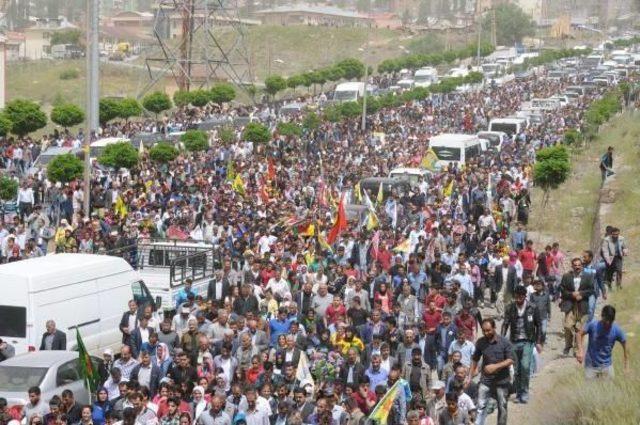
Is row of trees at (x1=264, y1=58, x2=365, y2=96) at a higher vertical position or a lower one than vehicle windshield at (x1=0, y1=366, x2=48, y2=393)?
lower

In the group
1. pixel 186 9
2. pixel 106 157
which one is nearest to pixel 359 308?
pixel 106 157

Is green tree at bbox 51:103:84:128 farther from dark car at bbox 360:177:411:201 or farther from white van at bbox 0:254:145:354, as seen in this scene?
white van at bbox 0:254:145:354

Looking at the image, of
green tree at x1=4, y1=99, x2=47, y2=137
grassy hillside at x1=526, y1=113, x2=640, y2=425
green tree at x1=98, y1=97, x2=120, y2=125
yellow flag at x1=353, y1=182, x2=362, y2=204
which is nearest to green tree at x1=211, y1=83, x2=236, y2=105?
green tree at x1=98, y1=97, x2=120, y2=125

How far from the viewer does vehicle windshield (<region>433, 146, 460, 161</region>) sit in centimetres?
3656

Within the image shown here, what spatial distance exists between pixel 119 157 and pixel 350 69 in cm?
4674

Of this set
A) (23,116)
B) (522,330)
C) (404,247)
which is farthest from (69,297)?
(23,116)

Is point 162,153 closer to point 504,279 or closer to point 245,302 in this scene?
point 504,279

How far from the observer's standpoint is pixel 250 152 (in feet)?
121

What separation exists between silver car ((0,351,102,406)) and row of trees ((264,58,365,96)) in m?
51.3

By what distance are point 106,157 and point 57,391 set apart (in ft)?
60.4

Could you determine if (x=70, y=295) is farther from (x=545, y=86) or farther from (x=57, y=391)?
(x=545, y=86)

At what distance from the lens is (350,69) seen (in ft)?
251

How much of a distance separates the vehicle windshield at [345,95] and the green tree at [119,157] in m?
27.9

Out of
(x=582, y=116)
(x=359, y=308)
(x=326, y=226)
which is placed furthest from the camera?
(x=582, y=116)
